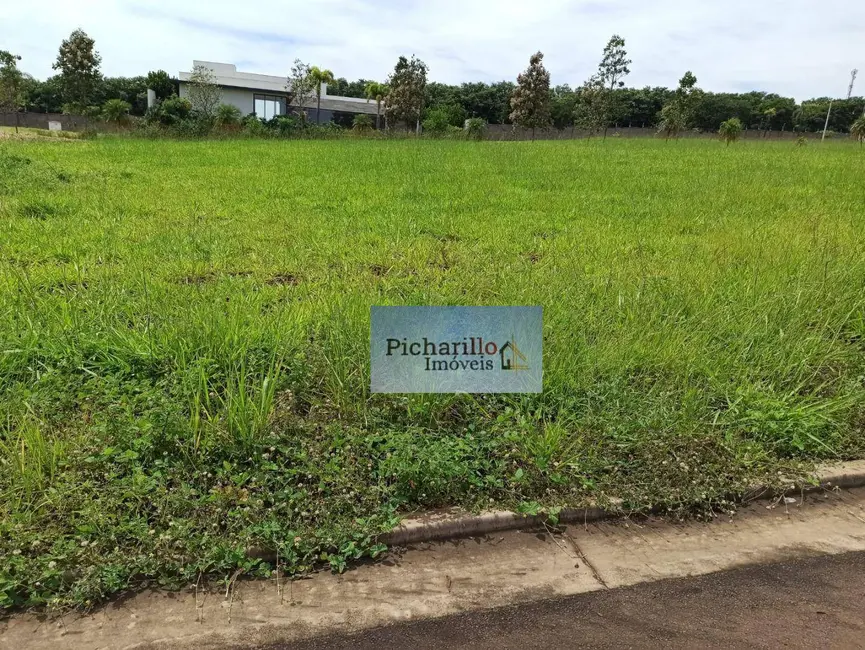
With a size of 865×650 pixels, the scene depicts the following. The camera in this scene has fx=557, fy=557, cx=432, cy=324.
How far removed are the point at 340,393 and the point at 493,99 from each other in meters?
62.9

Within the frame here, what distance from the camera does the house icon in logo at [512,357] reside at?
2924 mm

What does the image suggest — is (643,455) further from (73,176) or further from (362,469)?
(73,176)

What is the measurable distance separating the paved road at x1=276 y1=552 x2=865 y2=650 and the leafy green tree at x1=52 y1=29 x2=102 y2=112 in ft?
137

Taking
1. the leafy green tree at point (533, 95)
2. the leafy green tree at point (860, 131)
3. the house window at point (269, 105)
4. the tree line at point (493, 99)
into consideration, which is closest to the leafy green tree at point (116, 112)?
the tree line at point (493, 99)

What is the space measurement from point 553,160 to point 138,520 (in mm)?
14850

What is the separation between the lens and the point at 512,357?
2.96 metres

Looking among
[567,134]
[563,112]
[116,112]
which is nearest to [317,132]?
[116,112]

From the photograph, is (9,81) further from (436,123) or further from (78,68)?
(436,123)

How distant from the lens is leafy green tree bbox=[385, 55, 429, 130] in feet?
135

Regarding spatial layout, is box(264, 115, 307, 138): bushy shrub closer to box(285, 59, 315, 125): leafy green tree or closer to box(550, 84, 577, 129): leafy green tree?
box(285, 59, 315, 125): leafy green tree

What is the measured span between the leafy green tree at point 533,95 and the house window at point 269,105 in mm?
18890

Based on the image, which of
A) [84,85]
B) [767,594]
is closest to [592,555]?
[767,594]

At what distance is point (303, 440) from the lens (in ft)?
8.73

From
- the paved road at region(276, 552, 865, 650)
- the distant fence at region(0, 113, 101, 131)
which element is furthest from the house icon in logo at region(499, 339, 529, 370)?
the distant fence at region(0, 113, 101, 131)
